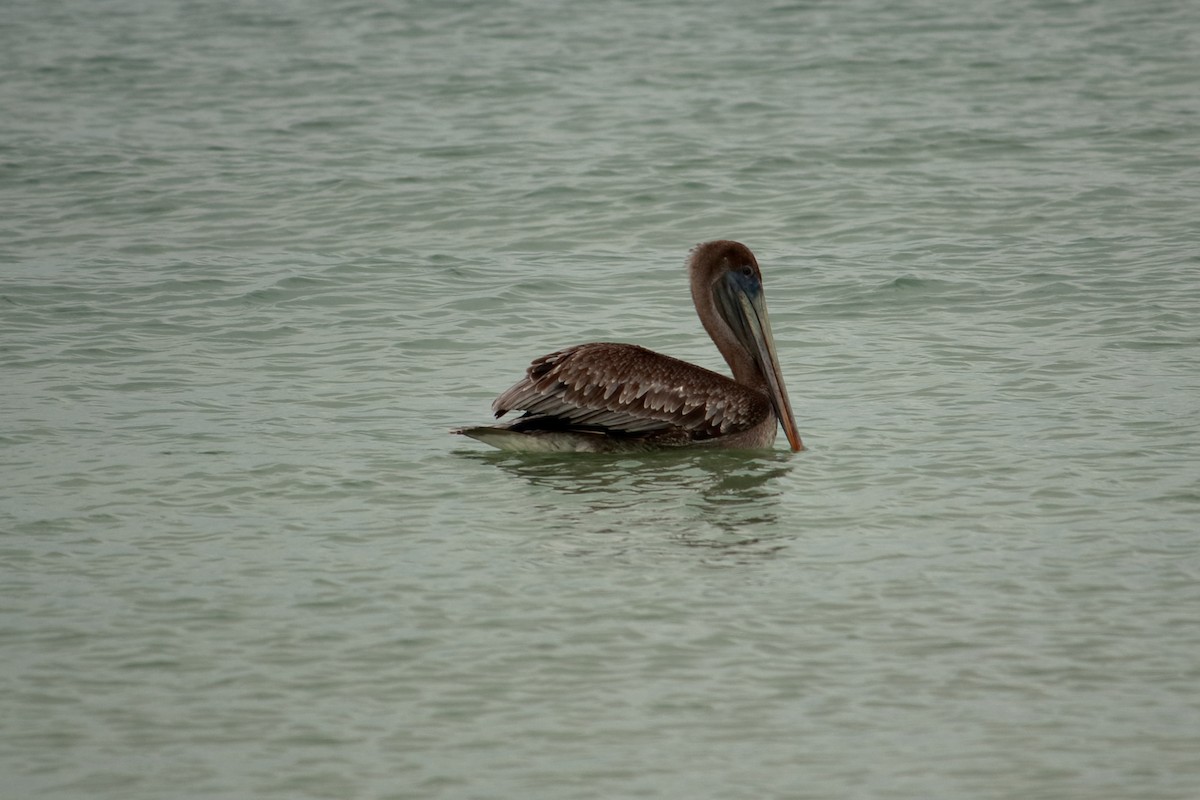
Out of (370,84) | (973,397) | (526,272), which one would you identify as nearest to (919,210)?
(526,272)

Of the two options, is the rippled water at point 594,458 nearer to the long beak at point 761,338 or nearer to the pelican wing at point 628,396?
the pelican wing at point 628,396

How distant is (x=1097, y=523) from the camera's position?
6340 mm

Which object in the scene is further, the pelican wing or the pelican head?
the pelican head

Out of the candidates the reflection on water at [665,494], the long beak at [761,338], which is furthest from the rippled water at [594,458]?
the long beak at [761,338]

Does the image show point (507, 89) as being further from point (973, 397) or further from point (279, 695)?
point (279, 695)

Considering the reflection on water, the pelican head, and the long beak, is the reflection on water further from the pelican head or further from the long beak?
the pelican head

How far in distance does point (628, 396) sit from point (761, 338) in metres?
0.79

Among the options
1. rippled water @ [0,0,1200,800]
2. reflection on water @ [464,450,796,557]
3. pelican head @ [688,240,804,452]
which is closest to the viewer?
rippled water @ [0,0,1200,800]

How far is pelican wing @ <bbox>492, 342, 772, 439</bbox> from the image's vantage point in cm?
746

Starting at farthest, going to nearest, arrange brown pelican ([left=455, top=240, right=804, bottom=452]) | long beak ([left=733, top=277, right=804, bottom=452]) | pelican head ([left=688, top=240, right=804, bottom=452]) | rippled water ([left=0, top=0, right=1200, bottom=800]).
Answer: pelican head ([left=688, top=240, right=804, bottom=452])
long beak ([left=733, top=277, right=804, bottom=452])
brown pelican ([left=455, top=240, right=804, bottom=452])
rippled water ([left=0, top=0, right=1200, bottom=800])

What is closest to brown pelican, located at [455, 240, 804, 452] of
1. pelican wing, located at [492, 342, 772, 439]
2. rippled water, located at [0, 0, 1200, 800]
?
pelican wing, located at [492, 342, 772, 439]

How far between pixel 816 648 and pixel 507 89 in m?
12.1

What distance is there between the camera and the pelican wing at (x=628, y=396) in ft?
24.5

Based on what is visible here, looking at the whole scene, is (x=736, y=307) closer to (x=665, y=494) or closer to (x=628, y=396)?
(x=628, y=396)
